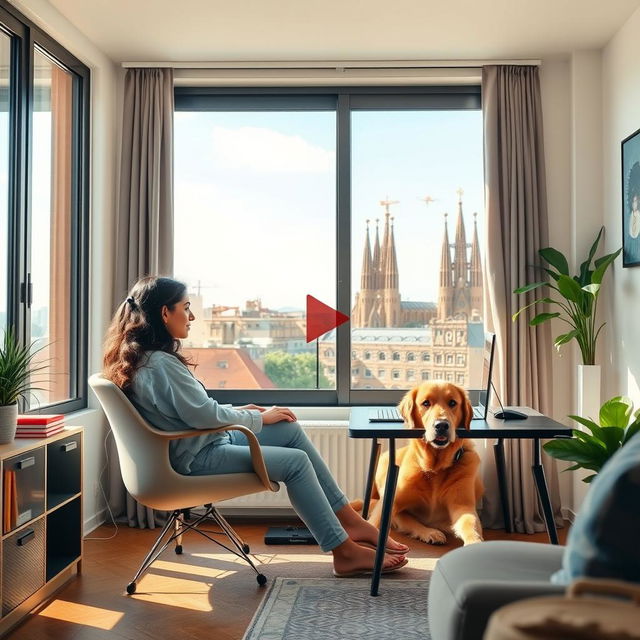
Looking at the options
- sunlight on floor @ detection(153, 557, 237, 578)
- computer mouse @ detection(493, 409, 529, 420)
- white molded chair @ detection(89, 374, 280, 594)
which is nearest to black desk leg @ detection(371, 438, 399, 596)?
white molded chair @ detection(89, 374, 280, 594)

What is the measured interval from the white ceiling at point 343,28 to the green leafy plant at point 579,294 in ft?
3.57

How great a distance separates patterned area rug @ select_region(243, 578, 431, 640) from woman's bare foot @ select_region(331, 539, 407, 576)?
45 millimetres

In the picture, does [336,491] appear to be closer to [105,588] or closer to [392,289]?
[105,588]

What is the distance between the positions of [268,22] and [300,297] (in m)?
1.53

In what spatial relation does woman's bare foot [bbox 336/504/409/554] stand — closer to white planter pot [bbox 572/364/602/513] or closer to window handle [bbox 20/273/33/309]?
white planter pot [bbox 572/364/602/513]

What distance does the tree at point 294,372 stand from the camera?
14.6 feet

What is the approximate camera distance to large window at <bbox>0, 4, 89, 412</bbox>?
3.32m

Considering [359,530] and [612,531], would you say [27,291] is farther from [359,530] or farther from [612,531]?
[612,531]

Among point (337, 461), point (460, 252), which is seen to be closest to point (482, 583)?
point (337, 461)

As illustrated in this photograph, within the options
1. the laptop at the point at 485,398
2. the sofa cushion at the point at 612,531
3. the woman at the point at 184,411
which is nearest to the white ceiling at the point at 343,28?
the woman at the point at 184,411

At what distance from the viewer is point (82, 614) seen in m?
2.74

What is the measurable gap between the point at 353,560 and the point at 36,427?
137 cm

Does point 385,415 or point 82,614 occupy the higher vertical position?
point 385,415

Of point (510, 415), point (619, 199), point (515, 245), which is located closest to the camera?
point (510, 415)
